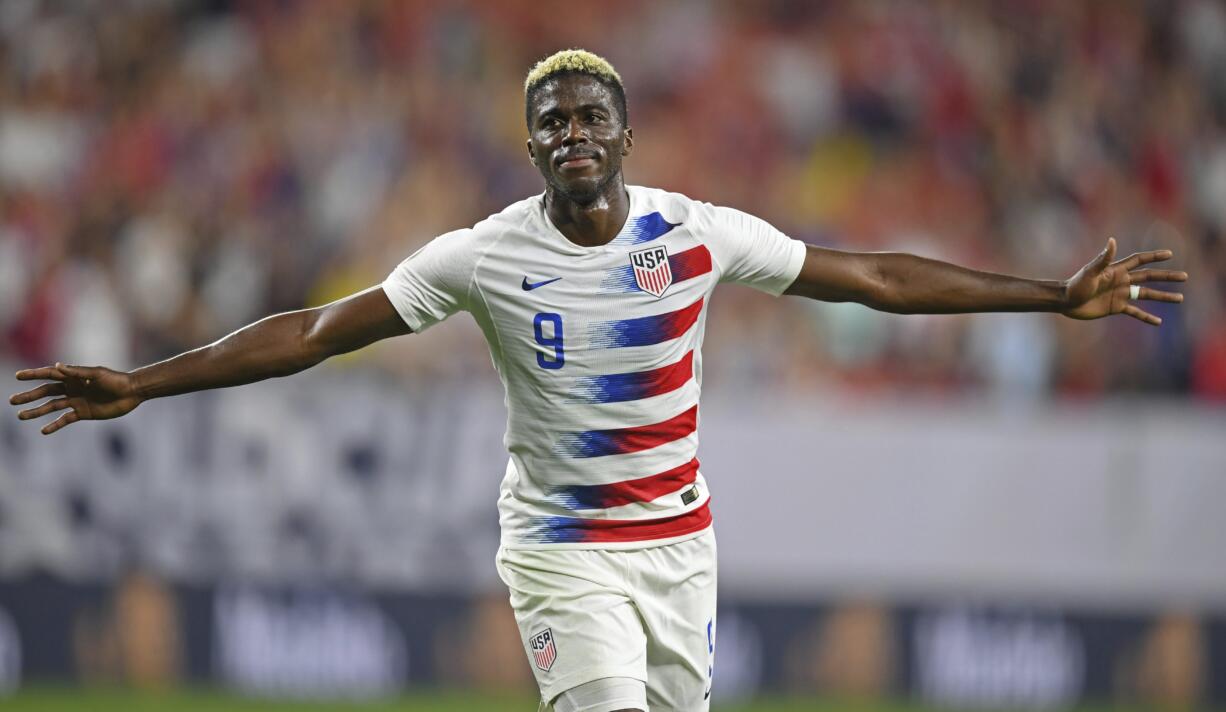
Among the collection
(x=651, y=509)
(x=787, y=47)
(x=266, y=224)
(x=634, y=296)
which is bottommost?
(x=651, y=509)

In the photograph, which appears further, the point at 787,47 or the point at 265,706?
the point at 787,47

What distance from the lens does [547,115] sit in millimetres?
4867

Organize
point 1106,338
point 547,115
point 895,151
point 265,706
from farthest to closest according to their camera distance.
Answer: point 895,151 → point 1106,338 → point 265,706 → point 547,115

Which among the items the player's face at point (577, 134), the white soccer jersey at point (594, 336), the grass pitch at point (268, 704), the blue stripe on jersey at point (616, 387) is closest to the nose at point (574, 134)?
the player's face at point (577, 134)

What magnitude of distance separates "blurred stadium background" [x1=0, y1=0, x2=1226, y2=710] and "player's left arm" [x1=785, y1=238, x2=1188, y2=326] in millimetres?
4649

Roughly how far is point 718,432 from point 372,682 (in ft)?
8.28

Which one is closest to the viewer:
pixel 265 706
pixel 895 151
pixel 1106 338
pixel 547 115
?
pixel 547 115

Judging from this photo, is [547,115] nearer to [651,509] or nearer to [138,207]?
[651,509]

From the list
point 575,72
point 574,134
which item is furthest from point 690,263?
point 575,72

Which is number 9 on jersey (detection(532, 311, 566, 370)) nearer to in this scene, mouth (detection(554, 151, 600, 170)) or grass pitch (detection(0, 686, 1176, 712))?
mouth (detection(554, 151, 600, 170))

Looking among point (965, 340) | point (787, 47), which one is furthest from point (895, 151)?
point (965, 340)

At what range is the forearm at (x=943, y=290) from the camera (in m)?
5.16

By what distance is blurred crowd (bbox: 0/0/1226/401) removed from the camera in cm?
1067

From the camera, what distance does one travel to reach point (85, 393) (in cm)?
494
